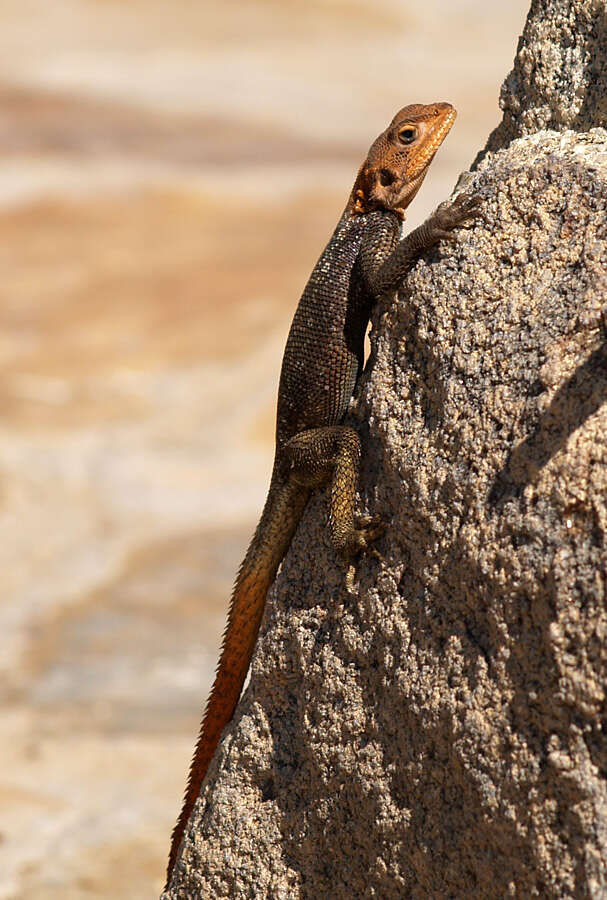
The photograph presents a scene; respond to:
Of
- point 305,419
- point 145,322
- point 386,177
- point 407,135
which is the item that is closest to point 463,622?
point 305,419

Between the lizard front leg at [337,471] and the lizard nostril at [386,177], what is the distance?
3.17 ft

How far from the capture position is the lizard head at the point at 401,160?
386 centimetres

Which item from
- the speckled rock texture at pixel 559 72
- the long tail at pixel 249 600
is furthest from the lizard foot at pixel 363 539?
the speckled rock texture at pixel 559 72

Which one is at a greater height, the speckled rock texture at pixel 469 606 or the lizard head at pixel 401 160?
the lizard head at pixel 401 160

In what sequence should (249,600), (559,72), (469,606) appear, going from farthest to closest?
1. (249,600)
2. (559,72)
3. (469,606)

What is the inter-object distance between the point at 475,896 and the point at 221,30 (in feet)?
56.4

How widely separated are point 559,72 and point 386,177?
758 millimetres

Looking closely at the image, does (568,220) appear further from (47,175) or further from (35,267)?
(47,175)

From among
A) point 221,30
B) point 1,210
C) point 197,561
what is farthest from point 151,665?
point 221,30

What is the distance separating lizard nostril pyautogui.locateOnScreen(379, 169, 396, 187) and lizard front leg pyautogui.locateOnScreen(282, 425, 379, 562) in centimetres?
97

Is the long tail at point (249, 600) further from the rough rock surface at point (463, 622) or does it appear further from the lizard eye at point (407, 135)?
the lizard eye at point (407, 135)

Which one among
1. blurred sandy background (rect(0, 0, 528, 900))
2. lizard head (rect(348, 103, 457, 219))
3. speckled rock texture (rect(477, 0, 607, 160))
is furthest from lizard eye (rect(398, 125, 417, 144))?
blurred sandy background (rect(0, 0, 528, 900))

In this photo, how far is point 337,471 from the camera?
3.14 meters

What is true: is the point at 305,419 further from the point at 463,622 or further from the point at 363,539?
the point at 463,622
